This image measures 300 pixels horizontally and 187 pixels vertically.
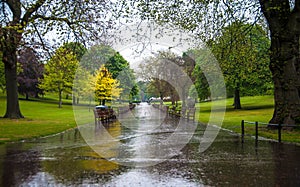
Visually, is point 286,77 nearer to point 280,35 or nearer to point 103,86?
point 280,35

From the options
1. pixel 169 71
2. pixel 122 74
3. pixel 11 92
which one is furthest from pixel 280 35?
pixel 122 74

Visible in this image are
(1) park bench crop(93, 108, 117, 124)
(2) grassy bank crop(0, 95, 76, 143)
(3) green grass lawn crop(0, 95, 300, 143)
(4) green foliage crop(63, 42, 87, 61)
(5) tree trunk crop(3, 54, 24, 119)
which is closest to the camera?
(3) green grass lawn crop(0, 95, 300, 143)

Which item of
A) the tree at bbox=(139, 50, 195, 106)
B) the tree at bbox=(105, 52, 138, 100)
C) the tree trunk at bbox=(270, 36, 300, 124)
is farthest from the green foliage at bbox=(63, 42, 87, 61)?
the tree at bbox=(105, 52, 138, 100)

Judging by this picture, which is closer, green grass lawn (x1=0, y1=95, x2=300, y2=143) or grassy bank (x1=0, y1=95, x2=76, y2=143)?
green grass lawn (x1=0, y1=95, x2=300, y2=143)

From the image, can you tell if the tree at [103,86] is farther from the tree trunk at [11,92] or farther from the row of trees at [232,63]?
the tree trunk at [11,92]

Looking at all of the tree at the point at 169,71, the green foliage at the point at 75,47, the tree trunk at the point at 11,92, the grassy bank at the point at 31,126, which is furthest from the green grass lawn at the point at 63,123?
the tree at the point at 169,71

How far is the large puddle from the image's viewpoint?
6879 millimetres

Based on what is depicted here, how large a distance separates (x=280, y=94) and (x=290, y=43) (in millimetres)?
2549

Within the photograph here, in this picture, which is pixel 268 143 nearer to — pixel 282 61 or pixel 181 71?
pixel 282 61

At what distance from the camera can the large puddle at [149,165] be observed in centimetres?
688

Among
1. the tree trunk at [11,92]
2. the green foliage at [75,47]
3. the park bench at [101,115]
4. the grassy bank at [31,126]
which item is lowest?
the grassy bank at [31,126]

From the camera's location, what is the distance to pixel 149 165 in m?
8.50

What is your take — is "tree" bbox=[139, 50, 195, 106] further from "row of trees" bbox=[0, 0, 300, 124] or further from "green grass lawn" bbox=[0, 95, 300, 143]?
"row of trees" bbox=[0, 0, 300, 124]

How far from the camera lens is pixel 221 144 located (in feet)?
40.7
